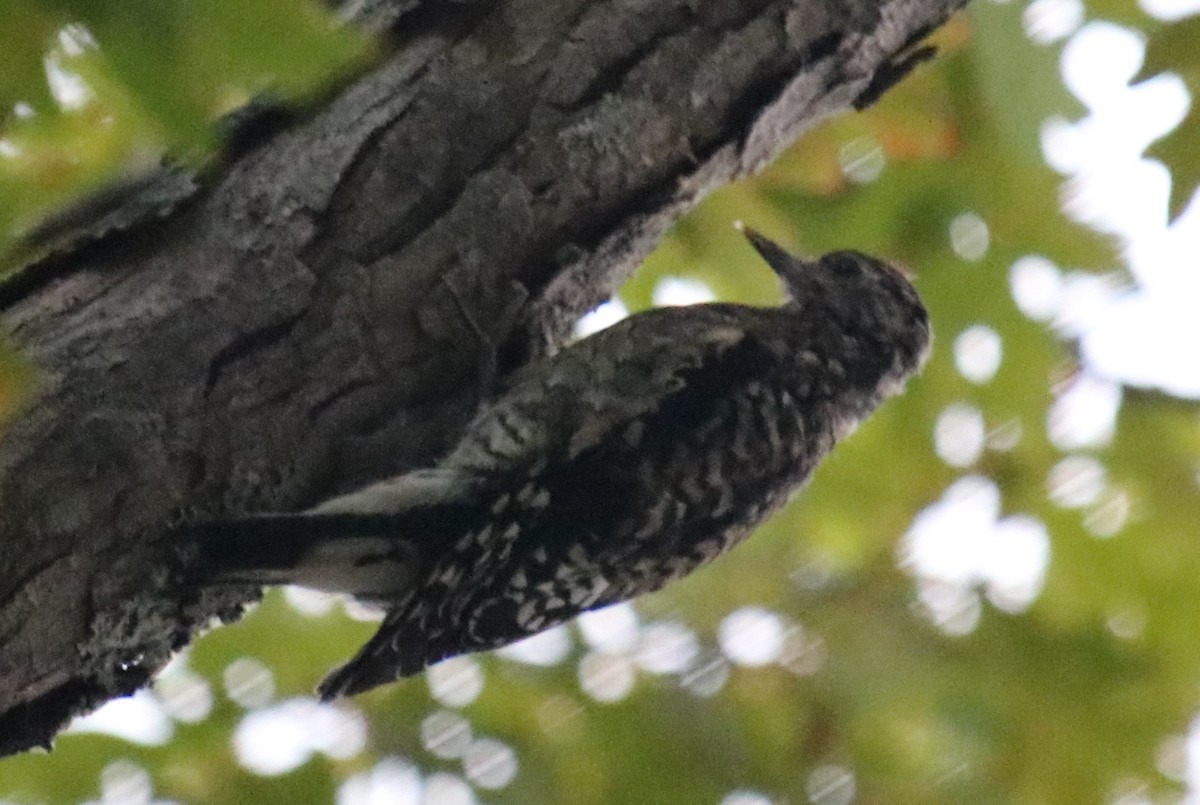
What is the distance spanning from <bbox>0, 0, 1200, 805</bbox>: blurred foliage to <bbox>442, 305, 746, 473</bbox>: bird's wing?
0.75 metres

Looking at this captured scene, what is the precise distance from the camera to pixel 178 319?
2807 millimetres

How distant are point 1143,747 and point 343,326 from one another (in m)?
2.96

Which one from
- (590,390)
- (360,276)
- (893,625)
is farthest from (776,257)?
(360,276)

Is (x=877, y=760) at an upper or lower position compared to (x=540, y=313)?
lower

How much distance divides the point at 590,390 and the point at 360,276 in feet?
2.71

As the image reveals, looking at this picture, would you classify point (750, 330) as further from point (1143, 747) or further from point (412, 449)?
point (1143, 747)

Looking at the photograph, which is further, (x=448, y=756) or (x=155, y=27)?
(x=448, y=756)

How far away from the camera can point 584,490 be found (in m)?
3.62

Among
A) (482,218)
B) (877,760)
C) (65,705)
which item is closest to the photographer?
(65,705)

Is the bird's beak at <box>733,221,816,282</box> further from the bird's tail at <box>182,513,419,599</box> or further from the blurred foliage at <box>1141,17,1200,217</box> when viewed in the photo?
the bird's tail at <box>182,513,419,599</box>

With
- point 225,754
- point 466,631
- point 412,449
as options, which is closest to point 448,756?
point 225,754

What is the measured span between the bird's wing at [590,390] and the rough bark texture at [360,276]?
0.10m

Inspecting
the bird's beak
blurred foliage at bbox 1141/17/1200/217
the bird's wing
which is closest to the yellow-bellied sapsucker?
the bird's wing

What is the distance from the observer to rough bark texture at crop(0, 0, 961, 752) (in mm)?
2658
